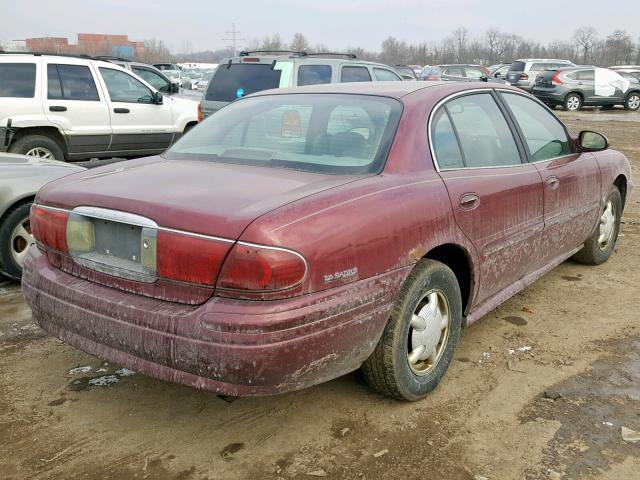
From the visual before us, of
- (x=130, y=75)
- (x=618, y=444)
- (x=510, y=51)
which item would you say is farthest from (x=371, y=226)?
(x=510, y=51)

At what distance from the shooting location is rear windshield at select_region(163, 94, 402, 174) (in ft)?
9.97

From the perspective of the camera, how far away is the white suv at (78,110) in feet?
26.9

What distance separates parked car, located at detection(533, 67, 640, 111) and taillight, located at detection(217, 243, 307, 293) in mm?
23424

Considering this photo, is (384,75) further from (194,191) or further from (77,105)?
(194,191)

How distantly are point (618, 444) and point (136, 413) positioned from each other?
7.23 ft

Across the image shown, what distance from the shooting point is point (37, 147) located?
833 centimetres

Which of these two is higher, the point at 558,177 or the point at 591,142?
the point at 591,142

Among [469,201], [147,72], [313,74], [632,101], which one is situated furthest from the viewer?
[632,101]

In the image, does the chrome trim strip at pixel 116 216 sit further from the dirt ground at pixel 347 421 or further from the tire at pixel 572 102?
the tire at pixel 572 102

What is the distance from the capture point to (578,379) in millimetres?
3344

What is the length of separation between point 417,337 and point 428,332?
8 cm

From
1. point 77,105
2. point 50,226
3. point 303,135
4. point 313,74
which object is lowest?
point 50,226

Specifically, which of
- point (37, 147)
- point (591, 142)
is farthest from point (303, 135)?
point (37, 147)

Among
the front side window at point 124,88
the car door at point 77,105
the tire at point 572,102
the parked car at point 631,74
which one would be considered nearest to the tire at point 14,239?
the car door at point 77,105
